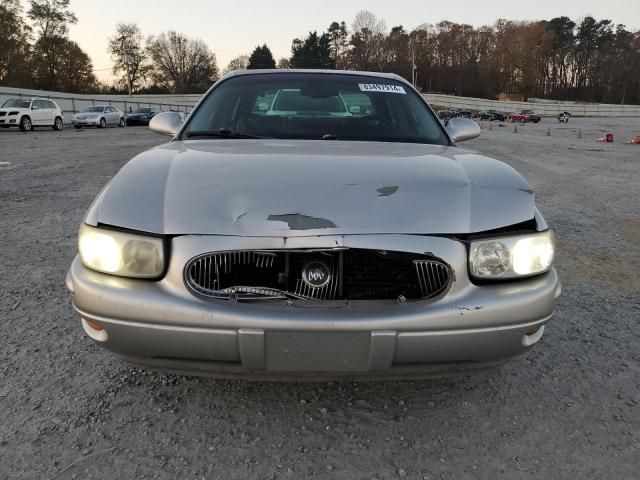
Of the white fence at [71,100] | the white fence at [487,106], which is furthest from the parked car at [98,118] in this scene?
the white fence at [487,106]

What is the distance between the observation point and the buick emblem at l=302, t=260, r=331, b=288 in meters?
1.69

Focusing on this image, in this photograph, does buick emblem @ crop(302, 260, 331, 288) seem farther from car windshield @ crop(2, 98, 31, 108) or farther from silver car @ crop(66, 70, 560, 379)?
car windshield @ crop(2, 98, 31, 108)

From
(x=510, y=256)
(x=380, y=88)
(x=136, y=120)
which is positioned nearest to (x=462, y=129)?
(x=380, y=88)

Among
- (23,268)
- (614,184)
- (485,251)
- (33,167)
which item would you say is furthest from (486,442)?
(33,167)

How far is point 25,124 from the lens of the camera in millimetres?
21797

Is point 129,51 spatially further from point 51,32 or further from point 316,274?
point 316,274

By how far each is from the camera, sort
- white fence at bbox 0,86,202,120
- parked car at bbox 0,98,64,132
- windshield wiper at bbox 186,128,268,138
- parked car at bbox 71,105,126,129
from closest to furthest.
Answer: windshield wiper at bbox 186,128,268,138 < parked car at bbox 0,98,64,132 < parked car at bbox 71,105,126,129 < white fence at bbox 0,86,202,120

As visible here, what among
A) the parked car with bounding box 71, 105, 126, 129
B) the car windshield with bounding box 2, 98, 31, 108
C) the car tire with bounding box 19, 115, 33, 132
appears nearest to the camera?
the car tire with bounding box 19, 115, 33, 132

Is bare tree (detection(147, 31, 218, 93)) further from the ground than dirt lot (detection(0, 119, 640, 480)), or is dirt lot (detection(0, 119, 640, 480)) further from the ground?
bare tree (detection(147, 31, 218, 93))

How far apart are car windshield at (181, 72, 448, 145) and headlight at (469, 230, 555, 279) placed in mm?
1120

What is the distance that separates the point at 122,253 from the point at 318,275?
683mm

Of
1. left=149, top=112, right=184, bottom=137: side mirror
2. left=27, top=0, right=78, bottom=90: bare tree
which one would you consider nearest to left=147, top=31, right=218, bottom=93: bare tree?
left=27, top=0, right=78, bottom=90: bare tree

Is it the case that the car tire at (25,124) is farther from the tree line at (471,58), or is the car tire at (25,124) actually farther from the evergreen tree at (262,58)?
the evergreen tree at (262,58)

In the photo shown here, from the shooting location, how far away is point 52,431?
6.16 ft
